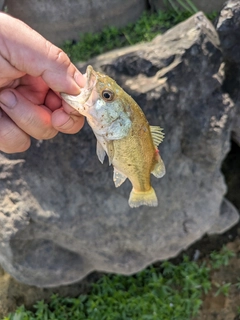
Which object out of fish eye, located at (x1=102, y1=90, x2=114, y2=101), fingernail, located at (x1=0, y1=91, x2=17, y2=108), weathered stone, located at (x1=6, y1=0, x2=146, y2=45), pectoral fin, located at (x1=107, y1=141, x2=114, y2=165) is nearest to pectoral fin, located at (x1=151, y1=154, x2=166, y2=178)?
pectoral fin, located at (x1=107, y1=141, x2=114, y2=165)

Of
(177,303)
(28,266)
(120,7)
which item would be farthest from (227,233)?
(120,7)

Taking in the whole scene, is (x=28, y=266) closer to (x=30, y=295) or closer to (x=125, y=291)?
(x=30, y=295)

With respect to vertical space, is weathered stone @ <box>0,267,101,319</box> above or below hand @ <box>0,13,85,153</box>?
below

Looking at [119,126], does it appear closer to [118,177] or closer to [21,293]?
[118,177]

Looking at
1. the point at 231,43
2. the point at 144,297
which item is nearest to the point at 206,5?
the point at 231,43

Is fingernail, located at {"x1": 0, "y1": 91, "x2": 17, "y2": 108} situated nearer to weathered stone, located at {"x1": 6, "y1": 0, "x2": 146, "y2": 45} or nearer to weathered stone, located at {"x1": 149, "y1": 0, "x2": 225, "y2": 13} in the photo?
weathered stone, located at {"x1": 6, "y1": 0, "x2": 146, "y2": 45}

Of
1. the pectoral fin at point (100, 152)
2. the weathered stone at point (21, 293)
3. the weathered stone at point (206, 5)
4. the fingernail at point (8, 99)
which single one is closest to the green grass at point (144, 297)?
the weathered stone at point (21, 293)

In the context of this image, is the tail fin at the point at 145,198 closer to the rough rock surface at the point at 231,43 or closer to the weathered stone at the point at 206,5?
the rough rock surface at the point at 231,43
